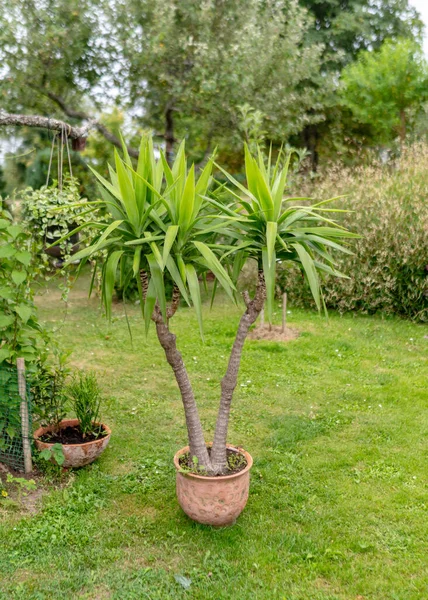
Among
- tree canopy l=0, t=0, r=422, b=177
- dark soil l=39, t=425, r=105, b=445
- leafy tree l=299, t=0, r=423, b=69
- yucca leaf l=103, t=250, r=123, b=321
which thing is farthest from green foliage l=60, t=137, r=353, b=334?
leafy tree l=299, t=0, r=423, b=69

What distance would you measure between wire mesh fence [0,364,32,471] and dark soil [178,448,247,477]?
45.2 inches

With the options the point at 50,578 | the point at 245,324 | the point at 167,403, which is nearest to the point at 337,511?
the point at 245,324

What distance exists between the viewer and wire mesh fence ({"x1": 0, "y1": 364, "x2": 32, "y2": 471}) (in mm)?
3891

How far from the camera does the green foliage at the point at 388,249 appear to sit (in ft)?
28.5

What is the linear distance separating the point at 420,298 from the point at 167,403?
195 inches

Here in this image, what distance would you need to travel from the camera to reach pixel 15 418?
3.95 meters

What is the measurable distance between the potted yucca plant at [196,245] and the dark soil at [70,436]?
0.95 meters

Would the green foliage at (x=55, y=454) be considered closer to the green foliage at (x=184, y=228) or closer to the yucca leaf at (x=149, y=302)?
the green foliage at (x=184, y=228)

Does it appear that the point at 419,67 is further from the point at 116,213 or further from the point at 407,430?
the point at 116,213

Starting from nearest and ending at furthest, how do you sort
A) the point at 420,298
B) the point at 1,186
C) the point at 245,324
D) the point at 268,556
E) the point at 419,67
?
1. the point at 268,556
2. the point at 245,324
3. the point at 420,298
4. the point at 419,67
5. the point at 1,186

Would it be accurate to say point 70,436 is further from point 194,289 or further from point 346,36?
point 346,36

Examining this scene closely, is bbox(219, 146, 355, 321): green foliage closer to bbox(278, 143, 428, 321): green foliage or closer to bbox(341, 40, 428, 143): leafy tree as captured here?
bbox(278, 143, 428, 321): green foliage

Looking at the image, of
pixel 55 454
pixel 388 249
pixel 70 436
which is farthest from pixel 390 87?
pixel 55 454

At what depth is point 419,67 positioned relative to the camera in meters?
15.3
